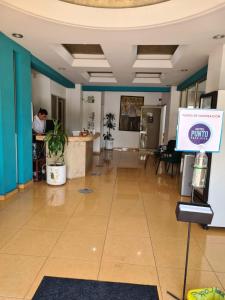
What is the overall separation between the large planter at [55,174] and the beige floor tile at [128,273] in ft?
9.24

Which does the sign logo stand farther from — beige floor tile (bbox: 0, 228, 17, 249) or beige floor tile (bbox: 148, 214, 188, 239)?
beige floor tile (bbox: 0, 228, 17, 249)

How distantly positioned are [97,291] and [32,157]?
12.0ft

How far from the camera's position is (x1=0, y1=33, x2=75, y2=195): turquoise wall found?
3.78 metres

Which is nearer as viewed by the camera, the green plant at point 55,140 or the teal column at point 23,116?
the teal column at point 23,116

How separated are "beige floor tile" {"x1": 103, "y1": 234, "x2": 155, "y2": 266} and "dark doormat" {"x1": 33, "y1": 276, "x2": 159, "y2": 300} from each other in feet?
1.15

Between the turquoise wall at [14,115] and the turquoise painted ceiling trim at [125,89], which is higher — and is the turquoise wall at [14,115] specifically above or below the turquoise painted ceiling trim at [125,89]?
below

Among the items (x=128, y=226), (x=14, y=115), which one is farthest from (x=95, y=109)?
(x=128, y=226)

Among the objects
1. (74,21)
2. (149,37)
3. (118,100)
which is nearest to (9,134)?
(74,21)

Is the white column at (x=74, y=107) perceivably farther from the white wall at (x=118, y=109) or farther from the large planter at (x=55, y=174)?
the large planter at (x=55, y=174)

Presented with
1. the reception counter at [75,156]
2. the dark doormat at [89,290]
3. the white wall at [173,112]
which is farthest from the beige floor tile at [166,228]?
the white wall at [173,112]

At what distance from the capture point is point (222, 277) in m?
2.16

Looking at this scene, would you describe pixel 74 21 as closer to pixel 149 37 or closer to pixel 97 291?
pixel 149 37

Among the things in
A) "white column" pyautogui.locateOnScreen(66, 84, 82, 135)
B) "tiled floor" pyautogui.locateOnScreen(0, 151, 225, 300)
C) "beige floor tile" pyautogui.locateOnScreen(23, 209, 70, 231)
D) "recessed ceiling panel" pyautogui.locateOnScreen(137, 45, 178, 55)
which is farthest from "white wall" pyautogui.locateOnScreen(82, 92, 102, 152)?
"beige floor tile" pyautogui.locateOnScreen(23, 209, 70, 231)

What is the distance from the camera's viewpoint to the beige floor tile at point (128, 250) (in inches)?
93.0
